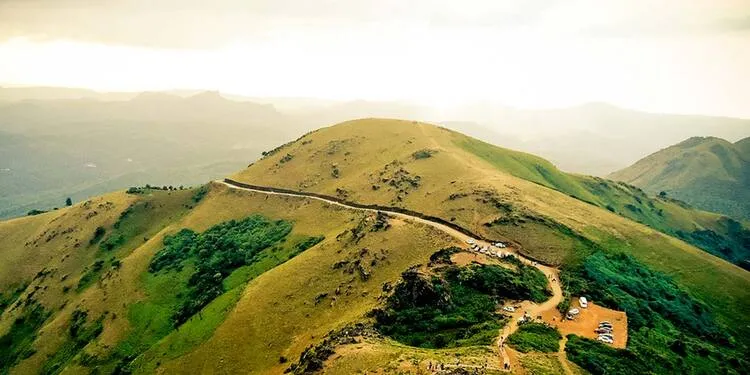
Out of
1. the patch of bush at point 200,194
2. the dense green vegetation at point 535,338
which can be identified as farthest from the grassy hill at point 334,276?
the patch of bush at point 200,194

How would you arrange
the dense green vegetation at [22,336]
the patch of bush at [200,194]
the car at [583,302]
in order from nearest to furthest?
the car at [583,302] < the dense green vegetation at [22,336] < the patch of bush at [200,194]

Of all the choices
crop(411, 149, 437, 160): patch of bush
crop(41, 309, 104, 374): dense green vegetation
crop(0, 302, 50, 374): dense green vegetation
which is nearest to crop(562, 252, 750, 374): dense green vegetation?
crop(411, 149, 437, 160): patch of bush

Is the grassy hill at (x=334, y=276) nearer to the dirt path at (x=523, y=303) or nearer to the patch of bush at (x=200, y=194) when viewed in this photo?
the dirt path at (x=523, y=303)

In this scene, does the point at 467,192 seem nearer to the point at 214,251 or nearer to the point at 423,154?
the point at 423,154

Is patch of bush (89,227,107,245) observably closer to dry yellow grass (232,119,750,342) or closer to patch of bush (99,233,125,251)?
patch of bush (99,233,125,251)

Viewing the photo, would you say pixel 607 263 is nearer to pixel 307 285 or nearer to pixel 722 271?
pixel 722 271

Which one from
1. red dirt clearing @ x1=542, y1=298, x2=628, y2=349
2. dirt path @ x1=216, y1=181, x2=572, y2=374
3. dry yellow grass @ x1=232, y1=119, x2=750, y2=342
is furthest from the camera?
dry yellow grass @ x1=232, y1=119, x2=750, y2=342
